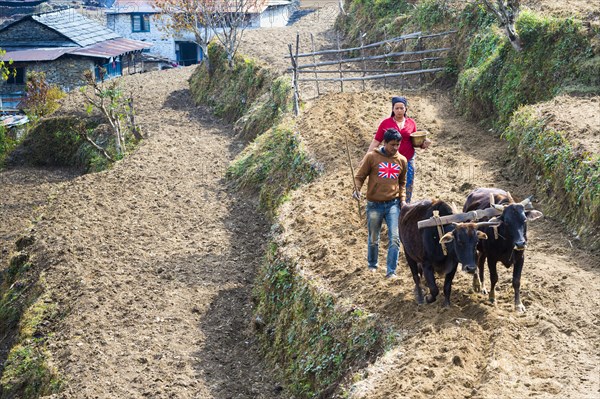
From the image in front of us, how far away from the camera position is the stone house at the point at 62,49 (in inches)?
1548

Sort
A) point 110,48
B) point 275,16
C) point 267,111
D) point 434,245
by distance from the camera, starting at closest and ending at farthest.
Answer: point 434,245 < point 267,111 < point 110,48 < point 275,16

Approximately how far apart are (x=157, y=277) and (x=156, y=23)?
39294 mm

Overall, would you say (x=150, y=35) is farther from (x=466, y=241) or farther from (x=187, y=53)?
(x=466, y=241)

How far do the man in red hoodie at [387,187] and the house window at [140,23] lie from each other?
146 feet

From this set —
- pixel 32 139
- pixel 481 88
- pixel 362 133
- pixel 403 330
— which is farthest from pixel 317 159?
pixel 32 139

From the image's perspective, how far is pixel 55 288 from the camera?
49.6 feet

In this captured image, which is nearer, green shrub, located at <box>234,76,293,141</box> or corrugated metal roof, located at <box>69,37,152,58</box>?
green shrub, located at <box>234,76,293,141</box>

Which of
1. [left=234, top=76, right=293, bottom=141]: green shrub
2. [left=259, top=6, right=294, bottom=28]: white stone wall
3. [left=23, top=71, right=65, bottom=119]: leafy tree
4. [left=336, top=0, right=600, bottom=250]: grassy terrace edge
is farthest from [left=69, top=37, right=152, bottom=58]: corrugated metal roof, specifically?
[left=336, top=0, right=600, bottom=250]: grassy terrace edge

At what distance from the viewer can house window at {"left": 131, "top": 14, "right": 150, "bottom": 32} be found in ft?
174

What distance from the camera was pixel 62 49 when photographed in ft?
133

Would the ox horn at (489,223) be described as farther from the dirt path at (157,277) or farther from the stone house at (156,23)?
the stone house at (156,23)

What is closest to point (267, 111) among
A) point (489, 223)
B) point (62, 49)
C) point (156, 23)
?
point (489, 223)

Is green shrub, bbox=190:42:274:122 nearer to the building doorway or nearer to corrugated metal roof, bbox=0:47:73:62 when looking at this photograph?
corrugated metal roof, bbox=0:47:73:62

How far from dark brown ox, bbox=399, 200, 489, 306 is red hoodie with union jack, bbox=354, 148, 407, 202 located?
0.35 meters
